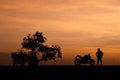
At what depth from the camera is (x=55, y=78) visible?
84.3 feet

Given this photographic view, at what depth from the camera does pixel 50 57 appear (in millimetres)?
62781

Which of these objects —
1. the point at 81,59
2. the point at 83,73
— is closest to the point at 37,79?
the point at 83,73

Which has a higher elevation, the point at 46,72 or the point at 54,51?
the point at 54,51

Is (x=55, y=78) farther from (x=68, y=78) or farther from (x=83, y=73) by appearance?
(x=83, y=73)

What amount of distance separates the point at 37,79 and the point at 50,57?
37799 millimetres

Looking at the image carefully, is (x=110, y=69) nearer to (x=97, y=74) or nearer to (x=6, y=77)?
(x=97, y=74)

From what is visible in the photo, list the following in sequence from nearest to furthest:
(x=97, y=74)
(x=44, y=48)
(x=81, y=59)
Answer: (x=97, y=74) < (x=81, y=59) < (x=44, y=48)

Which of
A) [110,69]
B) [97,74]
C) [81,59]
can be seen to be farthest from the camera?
[81,59]

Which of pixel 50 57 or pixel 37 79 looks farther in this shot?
pixel 50 57

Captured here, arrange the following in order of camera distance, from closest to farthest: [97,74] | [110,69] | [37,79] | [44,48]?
[37,79] < [97,74] < [110,69] < [44,48]

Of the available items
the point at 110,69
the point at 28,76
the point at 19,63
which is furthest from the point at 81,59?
the point at 28,76

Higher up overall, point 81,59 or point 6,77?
point 81,59

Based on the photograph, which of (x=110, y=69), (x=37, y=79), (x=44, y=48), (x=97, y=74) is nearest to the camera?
(x=37, y=79)

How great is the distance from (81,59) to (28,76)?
102 ft
